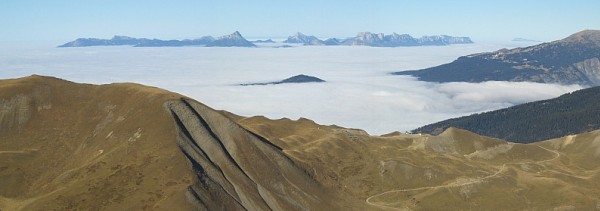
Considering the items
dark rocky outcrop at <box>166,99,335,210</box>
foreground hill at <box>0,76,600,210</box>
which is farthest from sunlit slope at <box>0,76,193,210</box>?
dark rocky outcrop at <box>166,99,335,210</box>

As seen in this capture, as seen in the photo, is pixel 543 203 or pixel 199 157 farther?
pixel 543 203

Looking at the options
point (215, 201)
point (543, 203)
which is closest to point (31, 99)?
point (215, 201)

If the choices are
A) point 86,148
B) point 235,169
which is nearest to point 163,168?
point 235,169

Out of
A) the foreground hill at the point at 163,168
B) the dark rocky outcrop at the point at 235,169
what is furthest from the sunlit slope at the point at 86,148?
the dark rocky outcrop at the point at 235,169

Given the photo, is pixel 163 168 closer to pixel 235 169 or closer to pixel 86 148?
pixel 235 169

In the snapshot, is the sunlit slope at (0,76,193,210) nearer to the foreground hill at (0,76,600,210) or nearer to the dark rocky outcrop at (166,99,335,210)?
the foreground hill at (0,76,600,210)

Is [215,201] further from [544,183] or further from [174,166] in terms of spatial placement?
[544,183]

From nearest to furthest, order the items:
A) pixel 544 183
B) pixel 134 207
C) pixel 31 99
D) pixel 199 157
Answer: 1. pixel 134 207
2. pixel 199 157
3. pixel 31 99
4. pixel 544 183

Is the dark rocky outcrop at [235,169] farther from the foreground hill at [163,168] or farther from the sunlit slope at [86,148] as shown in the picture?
the sunlit slope at [86,148]
